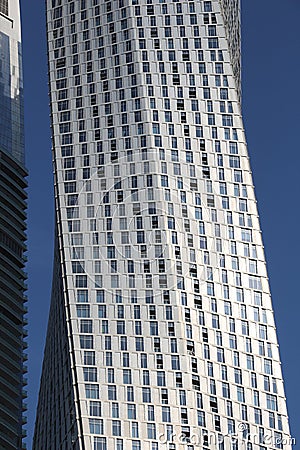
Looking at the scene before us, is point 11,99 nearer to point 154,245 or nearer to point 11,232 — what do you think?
point 11,232

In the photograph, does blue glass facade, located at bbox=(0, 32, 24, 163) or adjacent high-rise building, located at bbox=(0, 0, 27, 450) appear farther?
blue glass facade, located at bbox=(0, 32, 24, 163)

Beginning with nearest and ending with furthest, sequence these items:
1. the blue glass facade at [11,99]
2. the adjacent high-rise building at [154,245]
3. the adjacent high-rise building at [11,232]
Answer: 1. the adjacent high-rise building at [154,245]
2. the adjacent high-rise building at [11,232]
3. the blue glass facade at [11,99]

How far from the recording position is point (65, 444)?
128 metres

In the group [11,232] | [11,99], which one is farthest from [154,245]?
[11,99]

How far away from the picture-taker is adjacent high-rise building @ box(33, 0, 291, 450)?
420 ft

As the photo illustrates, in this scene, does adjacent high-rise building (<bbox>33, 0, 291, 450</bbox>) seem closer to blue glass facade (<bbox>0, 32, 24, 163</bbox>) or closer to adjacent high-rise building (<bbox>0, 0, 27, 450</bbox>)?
adjacent high-rise building (<bbox>0, 0, 27, 450</bbox>)

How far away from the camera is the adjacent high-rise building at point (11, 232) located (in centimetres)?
13362

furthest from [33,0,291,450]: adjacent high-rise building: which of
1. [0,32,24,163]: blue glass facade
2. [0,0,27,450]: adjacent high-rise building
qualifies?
[0,32,24,163]: blue glass facade

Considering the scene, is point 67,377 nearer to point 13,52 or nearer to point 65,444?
point 65,444

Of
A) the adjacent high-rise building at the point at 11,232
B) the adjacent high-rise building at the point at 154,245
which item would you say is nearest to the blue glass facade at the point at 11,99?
the adjacent high-rise building at the point at 11,232

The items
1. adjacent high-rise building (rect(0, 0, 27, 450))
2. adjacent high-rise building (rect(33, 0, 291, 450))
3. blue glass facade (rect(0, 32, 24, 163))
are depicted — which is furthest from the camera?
blue glass facade (rect(0, 32, 24, 163))

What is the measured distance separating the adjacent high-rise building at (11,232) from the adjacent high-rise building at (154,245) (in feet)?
11.9

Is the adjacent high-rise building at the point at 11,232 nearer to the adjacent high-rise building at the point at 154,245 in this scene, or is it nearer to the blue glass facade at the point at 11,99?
the blue glass facade at the point at 11,99

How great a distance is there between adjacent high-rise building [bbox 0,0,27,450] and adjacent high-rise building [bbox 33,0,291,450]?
3628 mm
